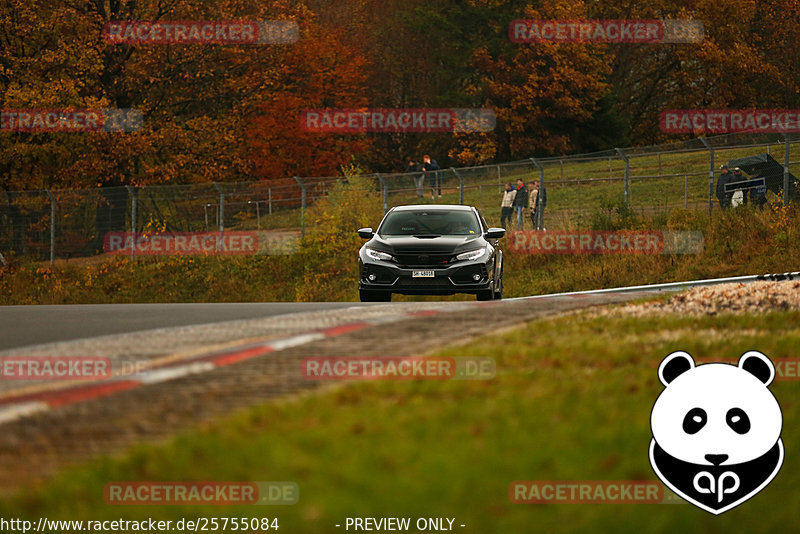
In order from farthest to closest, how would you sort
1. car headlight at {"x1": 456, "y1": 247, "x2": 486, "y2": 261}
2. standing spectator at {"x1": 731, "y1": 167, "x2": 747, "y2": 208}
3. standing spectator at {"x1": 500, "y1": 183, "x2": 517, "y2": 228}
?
standing spectator at {"x1": 500, "y1": 183, "x2": 517, "y2": 228} < standing spectator at {"x1": 731, "y1": 167, "x2": 747, "y2": 208} < car headlight at {"x1": 456, "y1": 247, "x2": 486, "y2": 261}

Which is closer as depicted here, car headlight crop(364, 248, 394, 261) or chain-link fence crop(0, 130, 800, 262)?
car headlight crop(364, 248, 394, 261)

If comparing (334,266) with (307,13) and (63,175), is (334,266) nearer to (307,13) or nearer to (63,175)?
(63,175)

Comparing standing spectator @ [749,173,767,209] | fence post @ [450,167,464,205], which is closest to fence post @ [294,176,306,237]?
fence post @ [450,167,464,205]

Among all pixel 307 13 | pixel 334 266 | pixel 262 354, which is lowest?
pixel 334 266

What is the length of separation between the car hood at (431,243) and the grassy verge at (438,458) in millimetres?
10851

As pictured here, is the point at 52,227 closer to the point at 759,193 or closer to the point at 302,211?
the point at 302,211

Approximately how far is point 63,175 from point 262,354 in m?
31.4

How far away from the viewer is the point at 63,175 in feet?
128

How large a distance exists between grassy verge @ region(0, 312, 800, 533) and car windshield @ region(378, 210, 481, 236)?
11834mm

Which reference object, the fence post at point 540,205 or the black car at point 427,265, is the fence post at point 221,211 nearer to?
the fence post at point 540,205

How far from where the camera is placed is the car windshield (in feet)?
67.2

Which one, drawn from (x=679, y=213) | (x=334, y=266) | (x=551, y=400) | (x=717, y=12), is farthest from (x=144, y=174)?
(x=717, y=12)

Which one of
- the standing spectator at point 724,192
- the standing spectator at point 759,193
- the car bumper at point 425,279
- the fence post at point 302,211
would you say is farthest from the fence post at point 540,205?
the car bumper at point 425,279

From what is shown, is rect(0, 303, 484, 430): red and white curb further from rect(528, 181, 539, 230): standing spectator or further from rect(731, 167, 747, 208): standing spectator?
rect(528, 181, 539, 230): standing spectator
